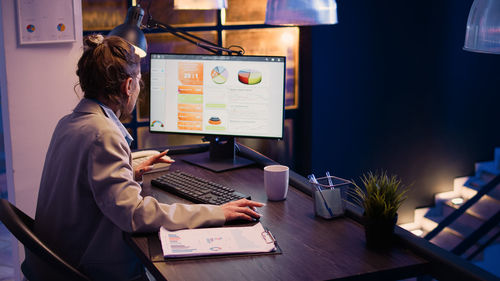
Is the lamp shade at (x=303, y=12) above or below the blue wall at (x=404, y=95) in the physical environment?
above

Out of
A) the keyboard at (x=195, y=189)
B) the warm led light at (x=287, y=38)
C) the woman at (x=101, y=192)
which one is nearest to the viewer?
the woman at (x=101, y=192)

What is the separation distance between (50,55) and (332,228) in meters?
1.89

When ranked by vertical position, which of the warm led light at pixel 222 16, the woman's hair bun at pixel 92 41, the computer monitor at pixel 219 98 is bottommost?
the computer monitor at pixel 219 98

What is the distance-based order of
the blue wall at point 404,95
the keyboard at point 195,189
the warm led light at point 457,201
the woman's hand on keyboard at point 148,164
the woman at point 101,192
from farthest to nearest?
the warm led light at point 457,201 < the blue wall at point 404,95 < the woman's hand on keyboard at point 148,164 < the keyboard at point 195,189 < the woman at point 101,192

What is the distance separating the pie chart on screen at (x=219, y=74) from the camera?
2515 mm

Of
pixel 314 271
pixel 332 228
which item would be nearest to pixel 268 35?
pixel 332 228

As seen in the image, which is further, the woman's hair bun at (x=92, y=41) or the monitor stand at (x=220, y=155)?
the monitor stand at (x=220, y=155)

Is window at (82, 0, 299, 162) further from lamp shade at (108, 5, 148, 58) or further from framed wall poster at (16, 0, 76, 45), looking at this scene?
lamp shade at (108, 5, 148, 58)

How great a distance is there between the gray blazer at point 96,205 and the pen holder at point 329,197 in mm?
327

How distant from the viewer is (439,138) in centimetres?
508

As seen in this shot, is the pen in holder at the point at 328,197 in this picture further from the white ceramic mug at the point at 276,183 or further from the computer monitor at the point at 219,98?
the computer monitor at the point at 219,98

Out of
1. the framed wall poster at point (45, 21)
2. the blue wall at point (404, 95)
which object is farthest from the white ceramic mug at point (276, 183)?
the blue wall at point (404, 95)

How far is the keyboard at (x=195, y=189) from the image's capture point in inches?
79.5

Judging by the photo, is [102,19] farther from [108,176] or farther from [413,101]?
[413,101]
